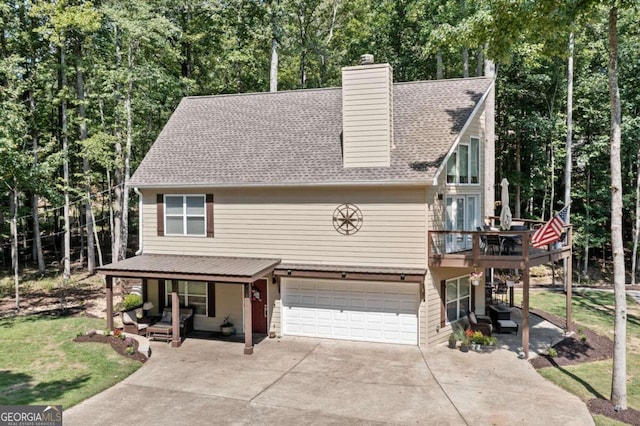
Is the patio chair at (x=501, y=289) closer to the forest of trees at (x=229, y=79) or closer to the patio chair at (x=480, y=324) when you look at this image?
the patio chair at (x=480, y=324)

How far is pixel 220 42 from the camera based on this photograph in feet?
96.0

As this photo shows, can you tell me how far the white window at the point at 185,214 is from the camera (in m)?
16.4

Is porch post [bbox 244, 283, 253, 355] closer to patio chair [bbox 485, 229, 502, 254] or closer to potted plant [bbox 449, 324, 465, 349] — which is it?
potted plant [bbox 449, 324, 465, 349]

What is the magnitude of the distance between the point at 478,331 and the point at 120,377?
10.2m

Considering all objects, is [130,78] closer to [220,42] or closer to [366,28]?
[220,42]

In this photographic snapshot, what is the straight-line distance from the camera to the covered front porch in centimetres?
1370

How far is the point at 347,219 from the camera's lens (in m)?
14.7

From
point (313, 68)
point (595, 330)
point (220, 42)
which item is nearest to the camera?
point (595, 330)

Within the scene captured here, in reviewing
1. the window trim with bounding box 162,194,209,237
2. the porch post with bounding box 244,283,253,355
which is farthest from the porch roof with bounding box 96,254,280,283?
the window trim with bounding box 162,194,209,237

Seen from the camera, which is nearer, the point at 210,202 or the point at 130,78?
the point at 210,202

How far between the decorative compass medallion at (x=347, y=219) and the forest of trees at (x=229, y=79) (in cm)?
946

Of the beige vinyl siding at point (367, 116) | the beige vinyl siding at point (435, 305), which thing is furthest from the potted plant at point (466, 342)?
the beige vinyl siding at point (367, 116)

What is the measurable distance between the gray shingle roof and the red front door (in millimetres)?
3475

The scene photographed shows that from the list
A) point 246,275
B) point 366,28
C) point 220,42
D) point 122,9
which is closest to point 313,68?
point 366,28
